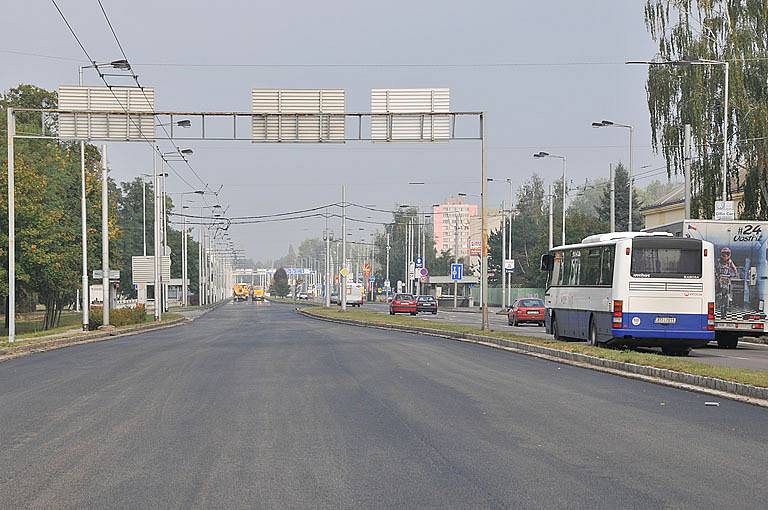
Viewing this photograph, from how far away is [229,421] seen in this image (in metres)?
12.6

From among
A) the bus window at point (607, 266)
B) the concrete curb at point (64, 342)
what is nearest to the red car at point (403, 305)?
the concrete curb at point (64, 342)

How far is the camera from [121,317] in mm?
56406

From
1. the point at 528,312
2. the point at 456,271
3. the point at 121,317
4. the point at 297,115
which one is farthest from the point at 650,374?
the point at 456,271

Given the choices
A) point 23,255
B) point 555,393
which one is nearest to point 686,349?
point 555,393

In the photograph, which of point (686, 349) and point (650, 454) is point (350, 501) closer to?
point (650, 454)

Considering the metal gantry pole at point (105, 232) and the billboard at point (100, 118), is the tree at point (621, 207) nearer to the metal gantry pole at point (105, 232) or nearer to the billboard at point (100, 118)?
the metal gantry pole at point (105, 232)

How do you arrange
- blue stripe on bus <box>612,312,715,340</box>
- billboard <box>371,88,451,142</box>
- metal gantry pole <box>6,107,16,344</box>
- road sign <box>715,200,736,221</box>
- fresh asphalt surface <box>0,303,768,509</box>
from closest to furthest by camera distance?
fresh asphalt surface <box>0,303,768,509</box>, blue stripe on bus <box>612,312,715,340</box>, metal gantry pole <box>6,107,16,344</box>, billboard <box>371,88,451,142</box>, road sign <box>715,200,736,221</box>

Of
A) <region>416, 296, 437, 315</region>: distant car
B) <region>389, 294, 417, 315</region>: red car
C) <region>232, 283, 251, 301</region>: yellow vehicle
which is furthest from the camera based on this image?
<region>232, 283, 251, 301</region>: yellow vehicle

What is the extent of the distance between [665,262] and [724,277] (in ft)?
17.9

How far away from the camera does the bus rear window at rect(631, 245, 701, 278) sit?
25.3 m

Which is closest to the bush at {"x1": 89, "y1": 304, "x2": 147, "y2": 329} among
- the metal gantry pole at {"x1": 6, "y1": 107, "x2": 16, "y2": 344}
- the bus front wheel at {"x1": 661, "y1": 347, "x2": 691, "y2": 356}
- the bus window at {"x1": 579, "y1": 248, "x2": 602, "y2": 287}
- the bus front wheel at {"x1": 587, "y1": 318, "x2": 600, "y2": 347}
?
the metal gantry pole at {"x1": 6, "y1": 107, "x2": 16, "y2": 344}

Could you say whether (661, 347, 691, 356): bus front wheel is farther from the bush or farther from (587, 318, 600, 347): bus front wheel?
the bush

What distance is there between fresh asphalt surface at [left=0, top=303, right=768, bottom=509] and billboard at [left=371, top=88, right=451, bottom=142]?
17684mm

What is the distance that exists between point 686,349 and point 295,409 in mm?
15740
